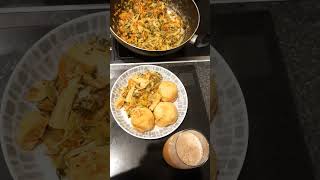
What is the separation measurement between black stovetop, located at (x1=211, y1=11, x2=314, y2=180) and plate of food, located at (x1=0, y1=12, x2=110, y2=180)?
1.26 ft

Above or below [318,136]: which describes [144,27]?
above

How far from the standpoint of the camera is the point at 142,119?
2.91 feet

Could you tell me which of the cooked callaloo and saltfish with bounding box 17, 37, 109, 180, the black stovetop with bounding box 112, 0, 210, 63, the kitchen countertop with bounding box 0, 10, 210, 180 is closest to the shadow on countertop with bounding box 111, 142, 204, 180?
the cooked callaloo and saltfish with bounding box 17, 37, 109, 180

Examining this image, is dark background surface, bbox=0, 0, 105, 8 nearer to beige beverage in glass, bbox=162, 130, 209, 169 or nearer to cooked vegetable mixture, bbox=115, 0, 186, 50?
cooked vegetable mixture, bbox=115, 0, 186, 50

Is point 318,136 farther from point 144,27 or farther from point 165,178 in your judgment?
point 144,27

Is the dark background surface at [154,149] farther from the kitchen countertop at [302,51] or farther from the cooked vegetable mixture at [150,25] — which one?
the kitchen countertop at [302,51]

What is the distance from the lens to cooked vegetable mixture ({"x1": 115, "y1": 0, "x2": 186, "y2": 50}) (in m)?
0.92

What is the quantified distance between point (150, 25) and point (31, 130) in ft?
1.38

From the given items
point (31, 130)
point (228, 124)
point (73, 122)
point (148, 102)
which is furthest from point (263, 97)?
point (31, 130)

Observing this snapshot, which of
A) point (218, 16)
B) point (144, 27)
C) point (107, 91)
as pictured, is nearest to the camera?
point (144, 27)

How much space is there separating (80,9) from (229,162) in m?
0.60

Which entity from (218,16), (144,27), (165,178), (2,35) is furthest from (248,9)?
(2,35)

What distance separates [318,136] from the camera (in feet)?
4.07

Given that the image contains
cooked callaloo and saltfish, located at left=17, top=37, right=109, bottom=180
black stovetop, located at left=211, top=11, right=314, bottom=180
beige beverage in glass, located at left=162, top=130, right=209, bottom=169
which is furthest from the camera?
black stovetop, located at left=211, top=11, right=314, bottom=180
